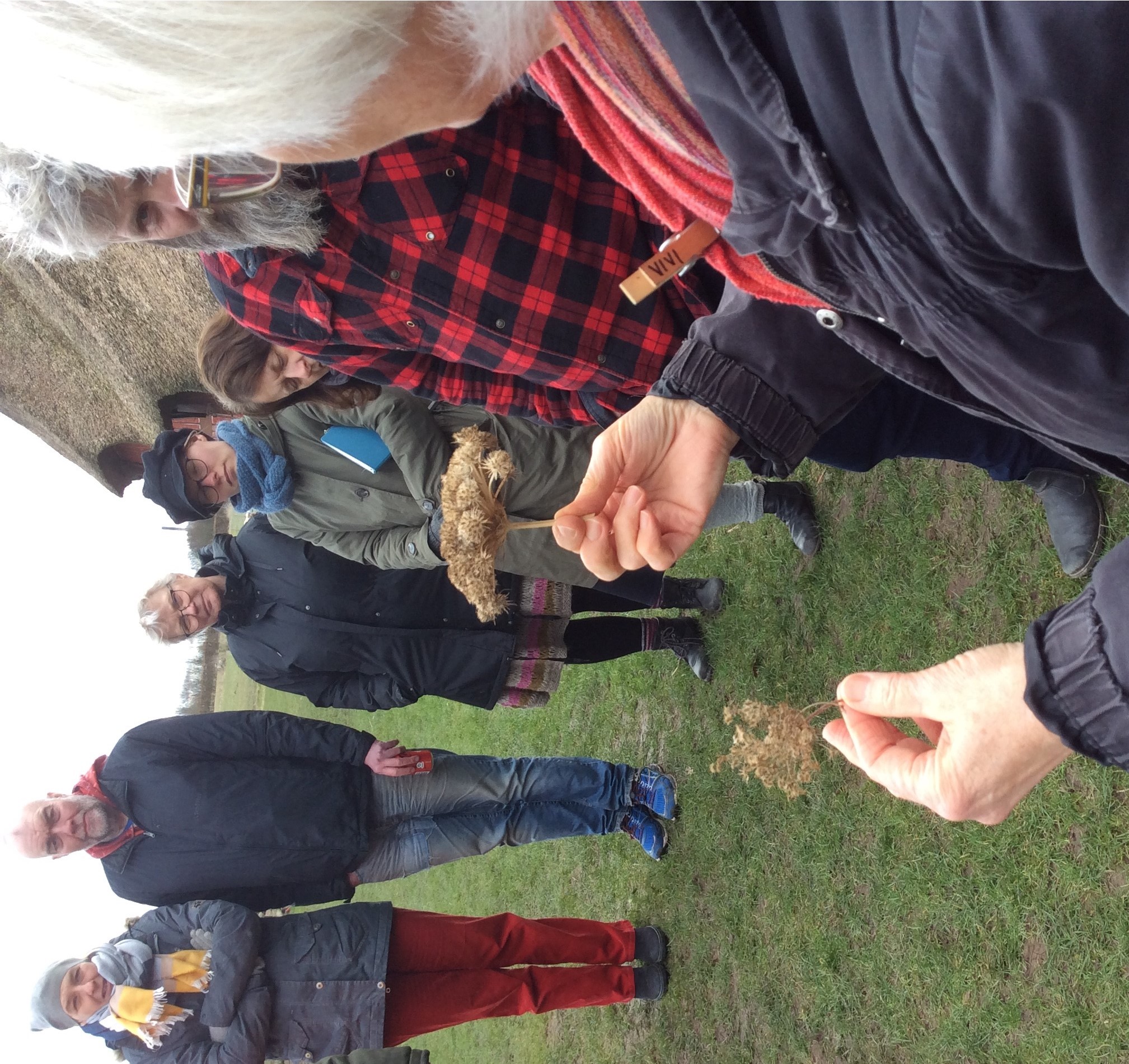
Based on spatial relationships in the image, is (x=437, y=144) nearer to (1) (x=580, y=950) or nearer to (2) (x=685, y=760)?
(2) (x=685, y=760)

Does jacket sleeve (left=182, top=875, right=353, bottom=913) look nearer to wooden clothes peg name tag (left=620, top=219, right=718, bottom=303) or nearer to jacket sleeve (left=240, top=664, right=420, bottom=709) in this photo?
jacket sleeve (left=240, top=664, right=420, bottom=709)

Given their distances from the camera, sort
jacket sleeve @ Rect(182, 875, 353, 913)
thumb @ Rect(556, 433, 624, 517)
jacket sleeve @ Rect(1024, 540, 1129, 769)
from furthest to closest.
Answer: jacket sleeve @ Rect(182, 875, 353, 913), thumb @ Rect(556, 433, 624, 517), jacket sleeve @ Rect(1024, 540, 1129, 769)

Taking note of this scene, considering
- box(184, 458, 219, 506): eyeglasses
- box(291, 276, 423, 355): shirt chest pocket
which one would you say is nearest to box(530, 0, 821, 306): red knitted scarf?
box(291, 276, 423, 355): shirt chest pocket

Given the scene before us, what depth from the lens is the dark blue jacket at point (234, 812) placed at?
381 centimetres

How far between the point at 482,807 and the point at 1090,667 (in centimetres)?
400

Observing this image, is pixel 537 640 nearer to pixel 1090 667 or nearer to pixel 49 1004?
pixel 49 1004

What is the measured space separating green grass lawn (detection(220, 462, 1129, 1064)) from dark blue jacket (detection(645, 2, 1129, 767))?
1.75 meters

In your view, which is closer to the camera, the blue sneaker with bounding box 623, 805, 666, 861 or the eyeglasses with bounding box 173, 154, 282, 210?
the eyeglasses with bounding box 173, 154, 282, 210

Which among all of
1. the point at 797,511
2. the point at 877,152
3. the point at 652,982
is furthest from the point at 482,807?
the point at 877,152

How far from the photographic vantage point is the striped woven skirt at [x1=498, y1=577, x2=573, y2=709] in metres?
4.12

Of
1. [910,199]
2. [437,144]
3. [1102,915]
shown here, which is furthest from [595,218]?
[1102,915]

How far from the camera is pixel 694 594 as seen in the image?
460 centimetres

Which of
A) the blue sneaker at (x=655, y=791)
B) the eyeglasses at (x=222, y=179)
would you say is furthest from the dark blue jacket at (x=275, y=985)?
the eyeglasses at (x=222, y=179)

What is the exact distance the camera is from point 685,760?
459 centimetres
